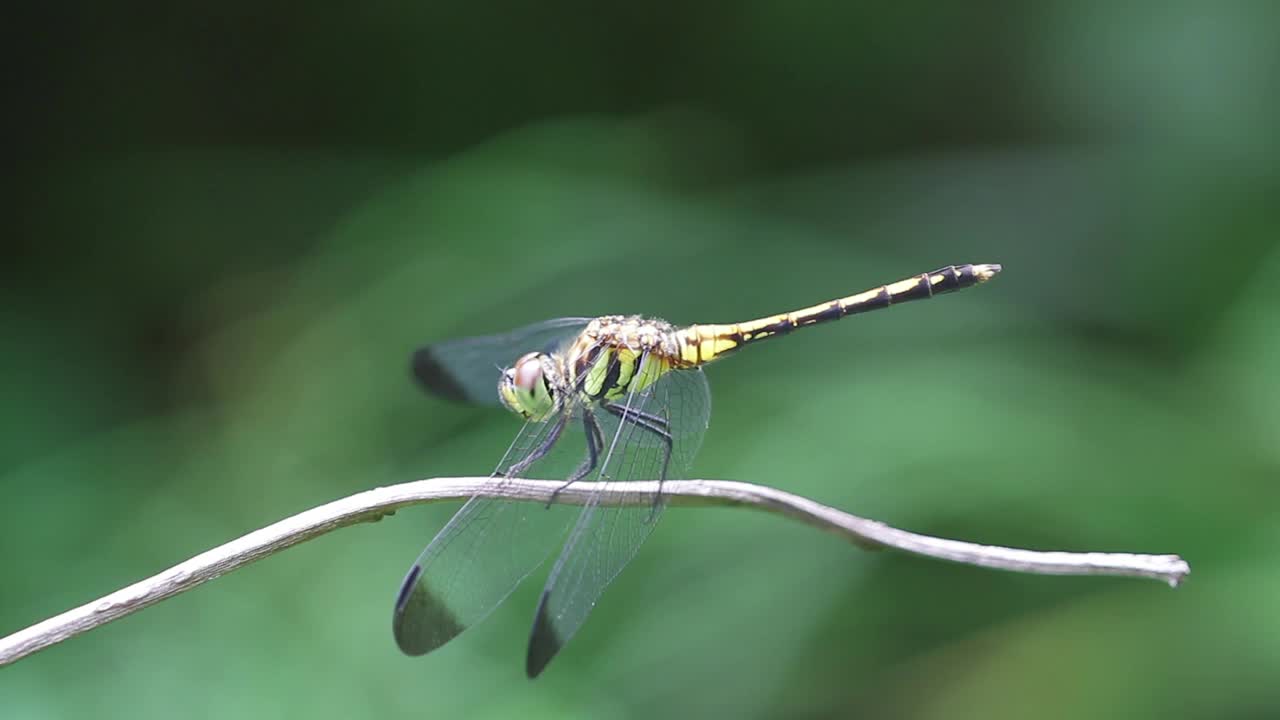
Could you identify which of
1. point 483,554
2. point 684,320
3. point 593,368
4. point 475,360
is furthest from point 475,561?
point 684,320

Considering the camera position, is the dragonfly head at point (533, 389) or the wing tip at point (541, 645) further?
the dragonfly head at point (533, 389)

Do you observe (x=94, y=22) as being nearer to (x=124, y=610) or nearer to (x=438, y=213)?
(x=438, y=213)

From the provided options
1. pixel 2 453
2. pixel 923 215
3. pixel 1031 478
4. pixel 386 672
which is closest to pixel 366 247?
pixel 2 453

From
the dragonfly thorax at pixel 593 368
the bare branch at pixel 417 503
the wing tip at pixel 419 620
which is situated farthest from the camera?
the dragonfly thorax at pixel 593 368

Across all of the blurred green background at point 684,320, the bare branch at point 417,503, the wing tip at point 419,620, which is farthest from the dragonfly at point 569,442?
the blurred green background at point 684,320

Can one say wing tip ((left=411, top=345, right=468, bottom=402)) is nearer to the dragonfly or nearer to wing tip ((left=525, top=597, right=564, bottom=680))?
the dragonfly

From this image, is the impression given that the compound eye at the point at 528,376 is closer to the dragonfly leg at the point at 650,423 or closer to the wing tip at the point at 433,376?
the dragonfly leg at the point at 650,423

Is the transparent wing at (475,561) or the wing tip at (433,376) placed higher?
the wing tip at (433,376)

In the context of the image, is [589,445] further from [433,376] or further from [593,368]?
[433,376]
